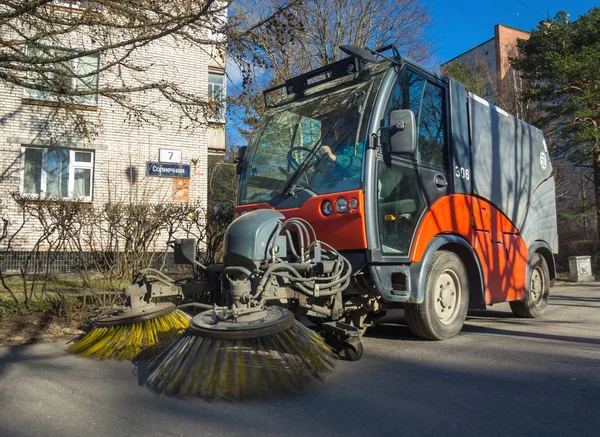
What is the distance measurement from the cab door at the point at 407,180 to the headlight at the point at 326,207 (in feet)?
1.40

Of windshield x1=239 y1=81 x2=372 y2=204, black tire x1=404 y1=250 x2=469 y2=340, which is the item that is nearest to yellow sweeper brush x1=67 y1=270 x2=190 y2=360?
windshield x1=239 y1=81 x2=372 y2=204

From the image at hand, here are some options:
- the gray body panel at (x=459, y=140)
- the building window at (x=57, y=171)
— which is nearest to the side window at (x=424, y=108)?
the gray body panel at (x=459, y=140)

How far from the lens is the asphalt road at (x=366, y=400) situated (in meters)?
2.78

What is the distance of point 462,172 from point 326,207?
198cm

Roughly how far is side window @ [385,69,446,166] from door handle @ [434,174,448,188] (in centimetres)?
16

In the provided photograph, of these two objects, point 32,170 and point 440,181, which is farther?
point 32,170

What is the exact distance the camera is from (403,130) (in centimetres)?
443

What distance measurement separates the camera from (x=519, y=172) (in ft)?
22.5

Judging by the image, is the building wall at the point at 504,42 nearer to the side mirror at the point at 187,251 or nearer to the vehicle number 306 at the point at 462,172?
the vehicle number 306 at the point at 462,172

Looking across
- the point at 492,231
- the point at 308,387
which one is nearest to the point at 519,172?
the point at 492,231

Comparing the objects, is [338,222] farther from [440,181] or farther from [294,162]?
[440,181]

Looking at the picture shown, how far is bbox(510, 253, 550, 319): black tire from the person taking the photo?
22.6 feet

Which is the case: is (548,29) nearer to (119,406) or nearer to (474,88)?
(474,88)

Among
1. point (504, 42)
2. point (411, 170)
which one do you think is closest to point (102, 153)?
point (411, 170)
